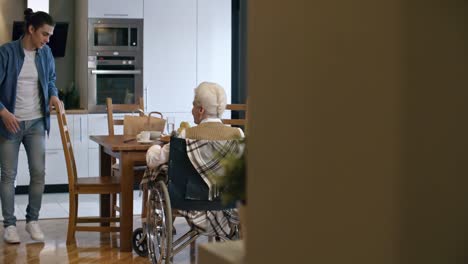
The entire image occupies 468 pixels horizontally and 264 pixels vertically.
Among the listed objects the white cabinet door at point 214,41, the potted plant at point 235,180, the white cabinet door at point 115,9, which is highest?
the white cabinet door at point 115,9

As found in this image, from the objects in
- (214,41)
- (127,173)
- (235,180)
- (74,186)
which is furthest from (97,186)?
(235,180)

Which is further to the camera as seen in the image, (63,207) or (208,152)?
(63,207)

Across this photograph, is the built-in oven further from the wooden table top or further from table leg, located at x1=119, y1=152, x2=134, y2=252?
Answer: table leg, located at x1=119, y1=152, x2=134, y2=252

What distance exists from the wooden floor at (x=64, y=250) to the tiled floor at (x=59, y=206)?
0.82 metres

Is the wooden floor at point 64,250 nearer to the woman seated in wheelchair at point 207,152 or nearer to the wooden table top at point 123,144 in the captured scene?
the wooden table top at point 123,144

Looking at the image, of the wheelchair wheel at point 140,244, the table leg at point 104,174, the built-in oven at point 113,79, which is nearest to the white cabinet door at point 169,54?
the built-in oven at point 113,79

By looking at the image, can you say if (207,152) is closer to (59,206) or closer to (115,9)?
(59,206)

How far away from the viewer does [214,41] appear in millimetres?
8953

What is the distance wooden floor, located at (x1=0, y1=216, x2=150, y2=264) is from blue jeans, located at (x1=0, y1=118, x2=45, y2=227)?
23 cm

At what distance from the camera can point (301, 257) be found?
5.16ft

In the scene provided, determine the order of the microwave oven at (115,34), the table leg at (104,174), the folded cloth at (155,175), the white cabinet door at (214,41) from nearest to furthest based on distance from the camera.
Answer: the folded cloth at (155,175), the table leg at (104,174), the microwave oven at (115,34), the white cabinet door at (214,41)

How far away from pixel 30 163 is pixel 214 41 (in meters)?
3.55

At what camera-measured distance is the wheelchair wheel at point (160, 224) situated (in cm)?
444

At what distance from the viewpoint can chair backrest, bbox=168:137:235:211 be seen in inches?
174
